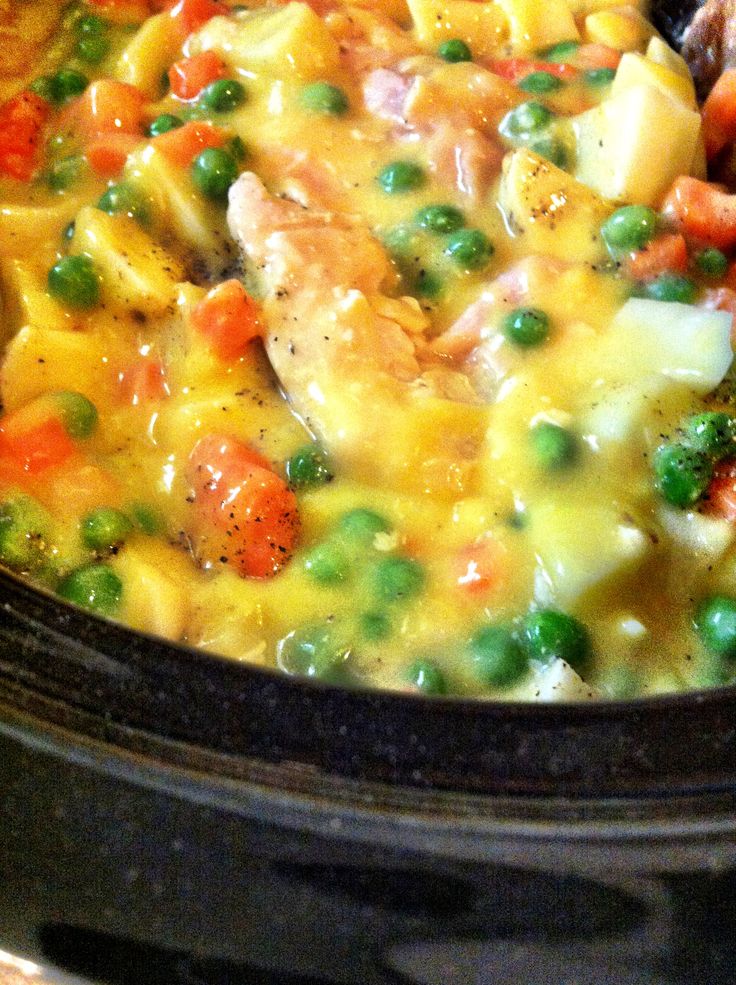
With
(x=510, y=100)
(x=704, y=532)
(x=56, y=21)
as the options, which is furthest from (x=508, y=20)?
(x=704, y=532)

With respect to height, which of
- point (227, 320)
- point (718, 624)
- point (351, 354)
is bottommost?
point (718, 624)

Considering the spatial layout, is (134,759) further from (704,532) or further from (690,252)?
(690,252)

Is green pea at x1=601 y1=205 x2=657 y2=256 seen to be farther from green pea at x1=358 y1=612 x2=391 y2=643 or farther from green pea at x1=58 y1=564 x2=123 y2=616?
green pea at x1=58 y1=564 x2=123 y2=616

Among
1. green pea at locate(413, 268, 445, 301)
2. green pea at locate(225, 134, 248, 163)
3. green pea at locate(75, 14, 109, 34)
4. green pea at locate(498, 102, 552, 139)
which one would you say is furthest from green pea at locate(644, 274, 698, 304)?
green pea at locate(75, 14, 109, 34)

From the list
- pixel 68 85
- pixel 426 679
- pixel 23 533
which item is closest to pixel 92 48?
pixel 68 85

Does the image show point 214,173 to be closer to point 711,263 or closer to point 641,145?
point 641,145
